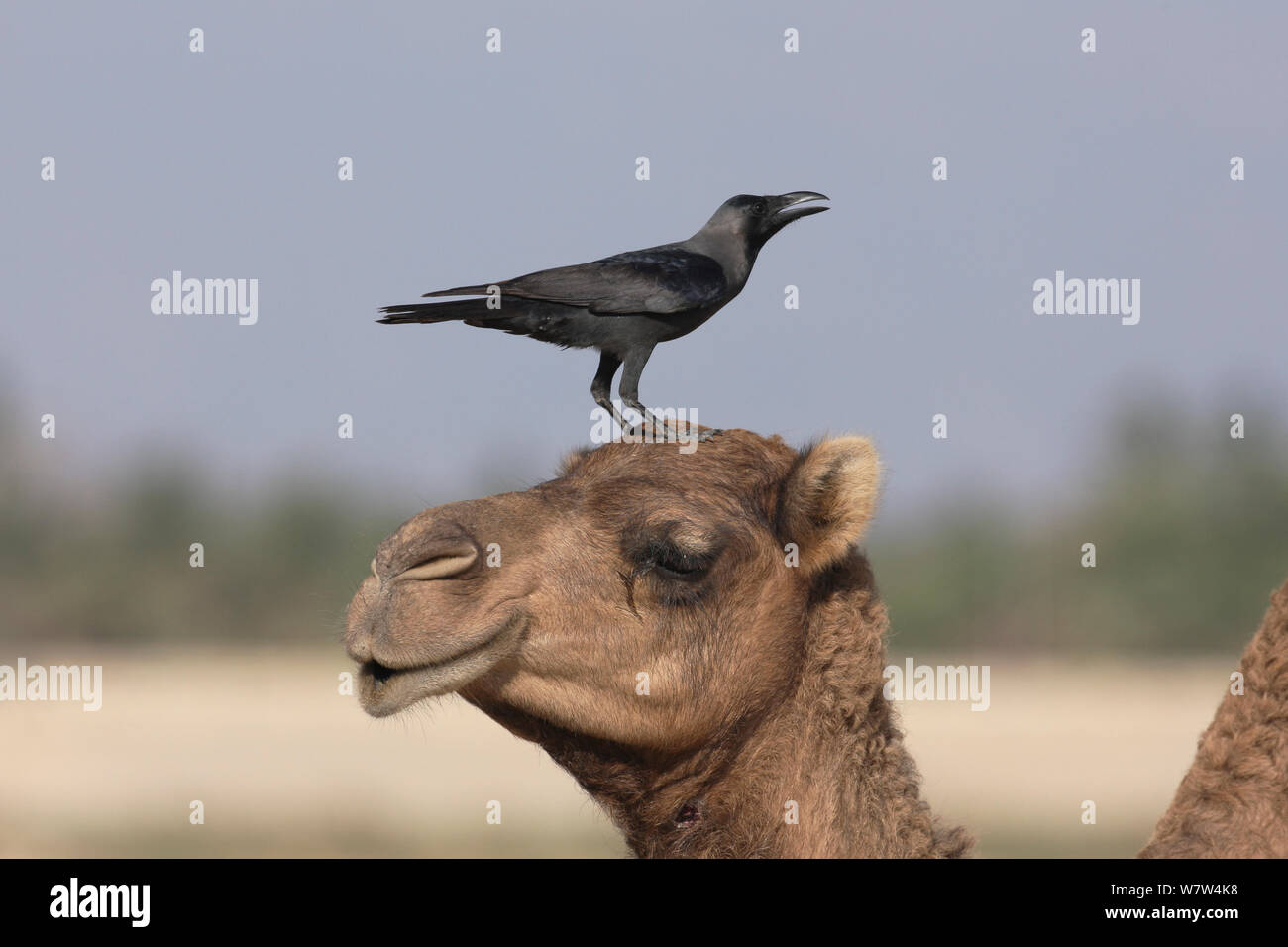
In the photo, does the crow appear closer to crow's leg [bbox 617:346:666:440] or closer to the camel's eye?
crow's leg [bbox 617:346:666:440]

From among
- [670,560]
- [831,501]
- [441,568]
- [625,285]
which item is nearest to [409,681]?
[441,568]

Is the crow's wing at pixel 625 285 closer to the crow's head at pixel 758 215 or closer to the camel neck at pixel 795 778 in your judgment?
the crow's head at pixel 758 215

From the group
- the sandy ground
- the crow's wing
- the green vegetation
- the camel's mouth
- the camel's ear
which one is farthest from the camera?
the green vegetation

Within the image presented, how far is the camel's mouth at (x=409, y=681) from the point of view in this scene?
4492mm

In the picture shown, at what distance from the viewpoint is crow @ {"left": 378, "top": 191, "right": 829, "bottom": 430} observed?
5387mm

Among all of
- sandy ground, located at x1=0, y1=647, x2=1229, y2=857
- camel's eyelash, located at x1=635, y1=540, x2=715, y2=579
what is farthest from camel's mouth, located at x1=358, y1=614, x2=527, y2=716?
sandy ground, located at x1=0, y1=647, x2=1229, y2=857

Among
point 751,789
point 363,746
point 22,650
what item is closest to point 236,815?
point 363,746

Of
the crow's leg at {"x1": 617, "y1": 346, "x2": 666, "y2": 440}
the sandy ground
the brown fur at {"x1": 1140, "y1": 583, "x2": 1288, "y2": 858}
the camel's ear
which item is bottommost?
the sandy ground

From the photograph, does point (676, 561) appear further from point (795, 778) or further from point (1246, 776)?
point (1246, 776)

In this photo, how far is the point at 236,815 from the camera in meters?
20.0

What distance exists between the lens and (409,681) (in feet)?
14.7

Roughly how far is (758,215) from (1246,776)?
8.63 ft

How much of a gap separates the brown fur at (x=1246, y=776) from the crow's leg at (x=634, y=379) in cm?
215
